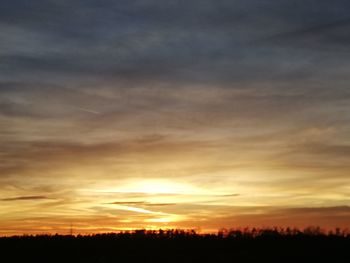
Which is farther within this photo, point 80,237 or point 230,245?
point 80,237

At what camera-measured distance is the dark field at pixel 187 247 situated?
23844 mm

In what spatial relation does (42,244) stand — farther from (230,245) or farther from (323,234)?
(323,234)

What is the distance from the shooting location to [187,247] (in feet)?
84.7

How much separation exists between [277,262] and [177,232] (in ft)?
22.4

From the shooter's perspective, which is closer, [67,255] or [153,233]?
[67,255]

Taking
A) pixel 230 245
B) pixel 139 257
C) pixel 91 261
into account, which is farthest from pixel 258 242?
pixel 91 261

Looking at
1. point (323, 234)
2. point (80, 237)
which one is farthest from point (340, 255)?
point (80, 237)

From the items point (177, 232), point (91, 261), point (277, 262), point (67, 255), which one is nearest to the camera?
point (277, 262)

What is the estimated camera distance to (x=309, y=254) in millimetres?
23625

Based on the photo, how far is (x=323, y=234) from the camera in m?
26.7

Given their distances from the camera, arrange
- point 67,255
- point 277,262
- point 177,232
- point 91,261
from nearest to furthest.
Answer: point 277,262 → point 91,261 → point 67,255 → point 177,232

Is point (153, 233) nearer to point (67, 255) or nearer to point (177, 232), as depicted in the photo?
point (177, 232)

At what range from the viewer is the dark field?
23844 millimetres

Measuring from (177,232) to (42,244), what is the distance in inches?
223
